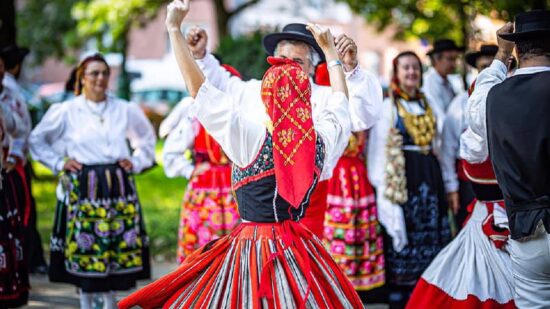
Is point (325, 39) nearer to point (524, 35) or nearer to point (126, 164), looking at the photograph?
point (524, 35)

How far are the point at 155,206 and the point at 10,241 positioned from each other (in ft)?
22.3

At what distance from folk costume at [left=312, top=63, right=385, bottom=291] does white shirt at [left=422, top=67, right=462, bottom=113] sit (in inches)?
43.6

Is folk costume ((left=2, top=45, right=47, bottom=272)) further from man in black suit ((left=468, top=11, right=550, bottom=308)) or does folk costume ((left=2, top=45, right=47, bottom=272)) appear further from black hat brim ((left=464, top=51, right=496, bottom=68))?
man in black suit ((left=468, top=11, right=550, bottom=308))

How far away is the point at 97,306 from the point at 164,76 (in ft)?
77.0

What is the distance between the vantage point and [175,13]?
3555 millimetres

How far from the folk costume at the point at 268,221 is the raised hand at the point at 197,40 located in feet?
2.69

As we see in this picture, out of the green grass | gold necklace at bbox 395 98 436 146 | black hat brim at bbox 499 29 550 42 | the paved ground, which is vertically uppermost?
black hat brim at bbox 499 29 550 42

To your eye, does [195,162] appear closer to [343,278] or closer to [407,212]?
[407,212]

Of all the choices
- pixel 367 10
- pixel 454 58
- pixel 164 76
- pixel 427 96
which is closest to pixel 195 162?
pixel 427 96

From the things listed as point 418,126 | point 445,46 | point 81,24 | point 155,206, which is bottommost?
point 155,206

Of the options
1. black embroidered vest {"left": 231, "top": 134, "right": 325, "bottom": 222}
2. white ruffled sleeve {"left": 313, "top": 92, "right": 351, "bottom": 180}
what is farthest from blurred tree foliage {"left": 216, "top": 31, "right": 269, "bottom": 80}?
black embroidered vest {"left": 231, "top": 134, "right": 325, "bottom": 222}

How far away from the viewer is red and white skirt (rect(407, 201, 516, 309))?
4824 mm

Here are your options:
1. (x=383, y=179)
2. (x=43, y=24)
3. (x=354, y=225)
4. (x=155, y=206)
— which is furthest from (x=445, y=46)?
(x=43, y=24)

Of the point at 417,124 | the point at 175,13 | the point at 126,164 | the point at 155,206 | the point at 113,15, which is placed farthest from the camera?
the point at 113,15
